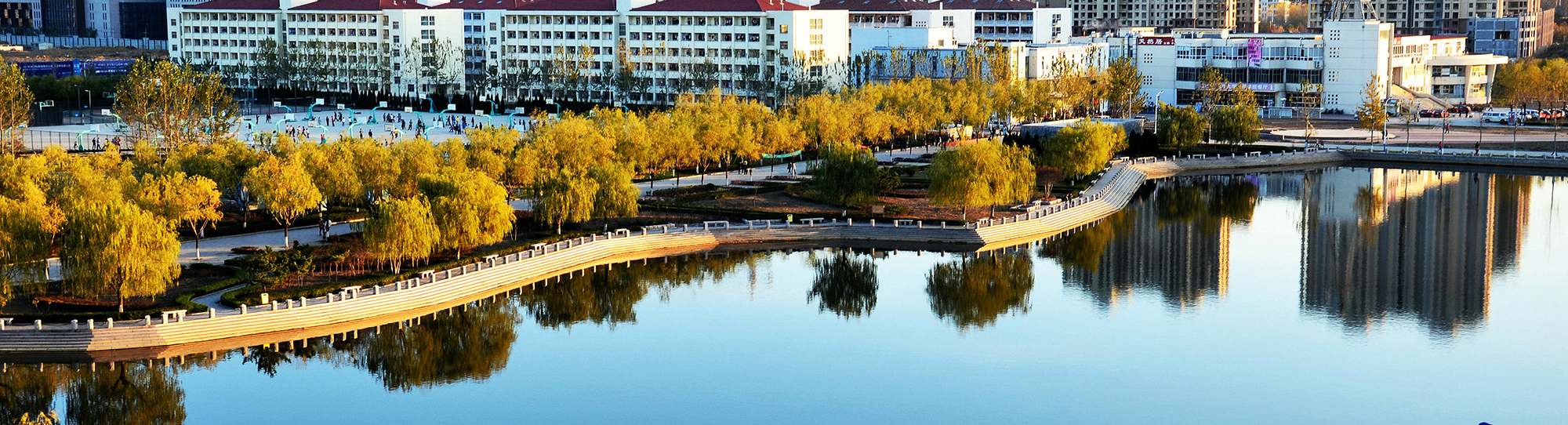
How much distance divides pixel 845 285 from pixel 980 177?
29.5 ft

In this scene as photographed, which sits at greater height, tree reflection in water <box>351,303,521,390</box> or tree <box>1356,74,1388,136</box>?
tree <box>1356,74,1388,136</box>

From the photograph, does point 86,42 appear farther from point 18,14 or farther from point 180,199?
point 180,199

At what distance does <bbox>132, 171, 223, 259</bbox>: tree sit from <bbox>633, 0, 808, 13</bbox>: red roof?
55.6 m

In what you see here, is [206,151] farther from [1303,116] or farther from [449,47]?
[1303,116]

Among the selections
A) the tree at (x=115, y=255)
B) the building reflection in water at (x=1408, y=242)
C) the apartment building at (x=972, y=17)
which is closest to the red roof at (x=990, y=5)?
the apartment building at (x=972, y=17)

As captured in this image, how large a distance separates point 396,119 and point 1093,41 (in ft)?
146

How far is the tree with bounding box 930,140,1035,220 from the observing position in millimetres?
53031

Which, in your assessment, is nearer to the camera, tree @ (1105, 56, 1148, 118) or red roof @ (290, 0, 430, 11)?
tree @ (1105, 56, 1148, 118)

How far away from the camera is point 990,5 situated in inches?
4601

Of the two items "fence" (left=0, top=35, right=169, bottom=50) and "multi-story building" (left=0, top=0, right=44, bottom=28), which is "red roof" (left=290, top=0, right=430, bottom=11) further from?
"multi-story building" (left=0, top=0, right=44, bottom=28)

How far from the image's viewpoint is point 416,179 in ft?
160

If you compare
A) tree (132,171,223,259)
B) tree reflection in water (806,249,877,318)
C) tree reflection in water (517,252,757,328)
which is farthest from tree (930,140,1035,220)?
tree (132,171,223,259)

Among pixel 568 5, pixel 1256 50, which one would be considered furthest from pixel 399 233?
pixel 1256 50

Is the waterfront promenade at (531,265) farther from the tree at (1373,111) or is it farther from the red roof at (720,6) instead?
the red roof at (720,6)
